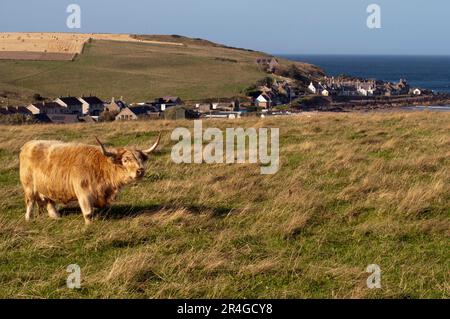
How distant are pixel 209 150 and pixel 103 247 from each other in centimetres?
798

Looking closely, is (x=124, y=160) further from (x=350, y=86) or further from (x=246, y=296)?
(x=350, y=86)

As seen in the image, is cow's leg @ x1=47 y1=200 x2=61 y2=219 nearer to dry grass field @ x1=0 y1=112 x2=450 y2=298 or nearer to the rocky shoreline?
dry grass field @ x1=0 y1=112 x2=450 y2=298

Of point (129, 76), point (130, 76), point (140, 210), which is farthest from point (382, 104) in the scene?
point (140, 210)

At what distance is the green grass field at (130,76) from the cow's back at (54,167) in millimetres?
68924

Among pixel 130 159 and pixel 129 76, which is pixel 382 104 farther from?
pixel 130 159

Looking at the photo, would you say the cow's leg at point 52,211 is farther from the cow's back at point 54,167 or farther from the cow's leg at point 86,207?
the cow's leg at point 86,207

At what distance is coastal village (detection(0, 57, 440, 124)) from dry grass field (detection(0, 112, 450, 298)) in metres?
27.5

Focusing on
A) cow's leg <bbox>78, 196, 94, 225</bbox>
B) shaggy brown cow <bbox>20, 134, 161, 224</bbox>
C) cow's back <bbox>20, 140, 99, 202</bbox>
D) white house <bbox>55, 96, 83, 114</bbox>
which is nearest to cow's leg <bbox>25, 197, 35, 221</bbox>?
shaggy brown cow <bbox>20, 134, 161, 224</bbox>

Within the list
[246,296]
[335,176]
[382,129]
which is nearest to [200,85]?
[382,129]

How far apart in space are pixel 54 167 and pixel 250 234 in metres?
3.32

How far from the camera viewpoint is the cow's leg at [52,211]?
927 cm

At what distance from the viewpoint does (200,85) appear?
10025 cm

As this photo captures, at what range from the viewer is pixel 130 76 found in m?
106

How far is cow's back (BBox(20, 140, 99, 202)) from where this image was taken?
9.23 metres
